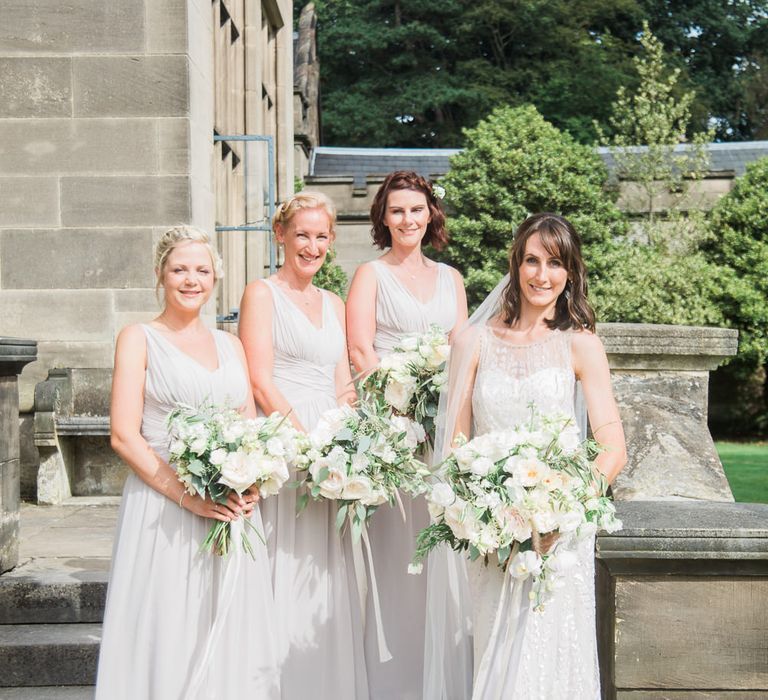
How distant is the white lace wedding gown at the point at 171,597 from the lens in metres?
3.62

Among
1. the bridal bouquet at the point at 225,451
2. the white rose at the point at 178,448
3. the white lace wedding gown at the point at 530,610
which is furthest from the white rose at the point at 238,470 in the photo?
the white lace wedding gown at the point at 530,610

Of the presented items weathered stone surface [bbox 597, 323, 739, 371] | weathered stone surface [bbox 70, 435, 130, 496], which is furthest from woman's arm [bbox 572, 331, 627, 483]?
weathered stone surface [bbox 70, 435, 130, 496]

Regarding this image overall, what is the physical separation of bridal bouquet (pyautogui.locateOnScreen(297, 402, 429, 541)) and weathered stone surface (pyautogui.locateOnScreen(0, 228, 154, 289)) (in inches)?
158

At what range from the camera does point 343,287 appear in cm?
2016

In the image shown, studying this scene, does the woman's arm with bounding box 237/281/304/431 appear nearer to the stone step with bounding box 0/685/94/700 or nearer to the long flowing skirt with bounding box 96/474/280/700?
the long flowing skirt with bounding box 96/474/280/700

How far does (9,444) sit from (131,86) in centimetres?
327

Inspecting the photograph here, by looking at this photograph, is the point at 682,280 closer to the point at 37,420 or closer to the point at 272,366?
the point at 37,420

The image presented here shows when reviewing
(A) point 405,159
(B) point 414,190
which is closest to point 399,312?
(B) point 414,190

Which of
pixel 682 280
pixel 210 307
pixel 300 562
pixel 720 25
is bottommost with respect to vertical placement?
pixel 300 562

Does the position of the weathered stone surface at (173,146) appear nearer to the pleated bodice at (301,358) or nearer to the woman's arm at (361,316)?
the woman's arm at (361,316)

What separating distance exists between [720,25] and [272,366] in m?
34.4

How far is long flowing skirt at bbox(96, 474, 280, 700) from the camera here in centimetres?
362

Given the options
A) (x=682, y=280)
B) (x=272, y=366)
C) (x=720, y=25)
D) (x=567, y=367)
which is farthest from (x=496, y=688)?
(x=720, y=25)

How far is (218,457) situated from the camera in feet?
11.2
